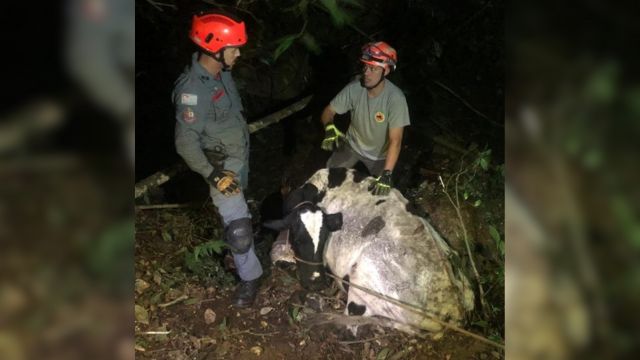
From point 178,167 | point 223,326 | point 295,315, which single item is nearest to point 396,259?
point 295,315

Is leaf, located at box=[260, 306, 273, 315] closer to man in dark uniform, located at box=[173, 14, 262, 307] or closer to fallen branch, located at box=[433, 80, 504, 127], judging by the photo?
man in dark uniform, located at box=[173, 14, 262, 307]

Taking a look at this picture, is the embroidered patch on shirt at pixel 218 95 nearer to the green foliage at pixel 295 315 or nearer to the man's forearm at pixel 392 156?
the man's forearm at pixel 392 156

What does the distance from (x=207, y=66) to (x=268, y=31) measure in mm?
3051

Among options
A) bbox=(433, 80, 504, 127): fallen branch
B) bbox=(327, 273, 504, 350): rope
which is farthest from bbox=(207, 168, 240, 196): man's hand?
bbox=(433, 80, 504, 127): fallen branch

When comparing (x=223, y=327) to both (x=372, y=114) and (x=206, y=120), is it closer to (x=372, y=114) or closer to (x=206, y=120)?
(x=206, y=120)

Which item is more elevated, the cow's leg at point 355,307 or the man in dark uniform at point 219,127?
the man in dark uniform at point 219,127

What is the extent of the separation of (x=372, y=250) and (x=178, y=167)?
2921mm

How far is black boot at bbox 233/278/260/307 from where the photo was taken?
552 centimetres

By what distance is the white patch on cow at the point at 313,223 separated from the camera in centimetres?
545

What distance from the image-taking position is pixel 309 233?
5.47m

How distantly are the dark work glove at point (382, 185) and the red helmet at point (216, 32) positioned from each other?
1911 millimetres

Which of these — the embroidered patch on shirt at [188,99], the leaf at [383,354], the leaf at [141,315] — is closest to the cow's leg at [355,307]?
the leaf at [383,354]

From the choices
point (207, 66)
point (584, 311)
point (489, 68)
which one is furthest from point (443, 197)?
point (584, 311)

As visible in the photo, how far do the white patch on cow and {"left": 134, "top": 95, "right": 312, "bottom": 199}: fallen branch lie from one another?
2.08 meters
